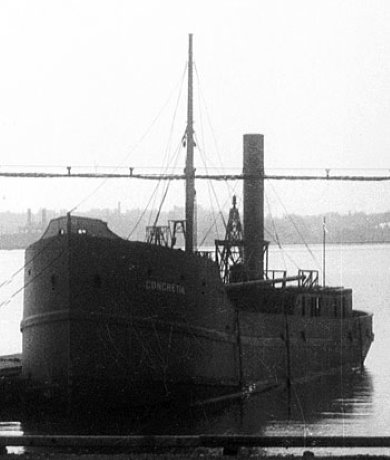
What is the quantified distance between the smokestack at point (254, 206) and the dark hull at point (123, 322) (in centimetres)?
794

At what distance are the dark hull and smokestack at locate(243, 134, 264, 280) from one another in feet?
26.0

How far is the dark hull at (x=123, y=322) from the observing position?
70.3 feet

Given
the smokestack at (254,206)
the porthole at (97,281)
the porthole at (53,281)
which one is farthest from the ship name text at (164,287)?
the smokestack at (254,206)

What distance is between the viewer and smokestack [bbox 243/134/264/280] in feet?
108

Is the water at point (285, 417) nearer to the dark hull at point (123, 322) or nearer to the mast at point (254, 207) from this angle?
the dark hull at point (123, 322)

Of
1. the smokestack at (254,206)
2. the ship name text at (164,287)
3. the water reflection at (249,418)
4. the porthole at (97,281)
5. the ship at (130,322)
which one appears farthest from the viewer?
the smokestack at (254,206)

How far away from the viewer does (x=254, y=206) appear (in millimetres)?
33812

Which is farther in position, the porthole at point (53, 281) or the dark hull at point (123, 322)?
the porthole at point (53, 281)

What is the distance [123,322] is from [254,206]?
12.8 meters

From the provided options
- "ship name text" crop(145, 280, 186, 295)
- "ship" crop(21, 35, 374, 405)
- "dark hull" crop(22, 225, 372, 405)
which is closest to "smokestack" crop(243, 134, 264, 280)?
"ship" crop(21, 35, 374, 405)

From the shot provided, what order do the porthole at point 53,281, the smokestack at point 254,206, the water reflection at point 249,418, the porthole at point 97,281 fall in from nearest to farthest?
the water reflection at point 249,418, the porthole at point 97,281, the porthole at point 53,281, the smokestack at point 254,206

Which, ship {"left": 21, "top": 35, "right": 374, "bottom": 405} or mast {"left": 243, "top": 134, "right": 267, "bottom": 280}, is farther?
mast {"left": 243, "top": 134, "right": 267, "bottom": 280}

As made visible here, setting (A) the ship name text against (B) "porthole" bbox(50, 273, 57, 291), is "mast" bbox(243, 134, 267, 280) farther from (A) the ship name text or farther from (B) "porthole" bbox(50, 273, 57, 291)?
(B) "porthole" bbox(50, 273, 57, 291)

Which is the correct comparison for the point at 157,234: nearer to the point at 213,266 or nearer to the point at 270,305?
the point at 213,266
